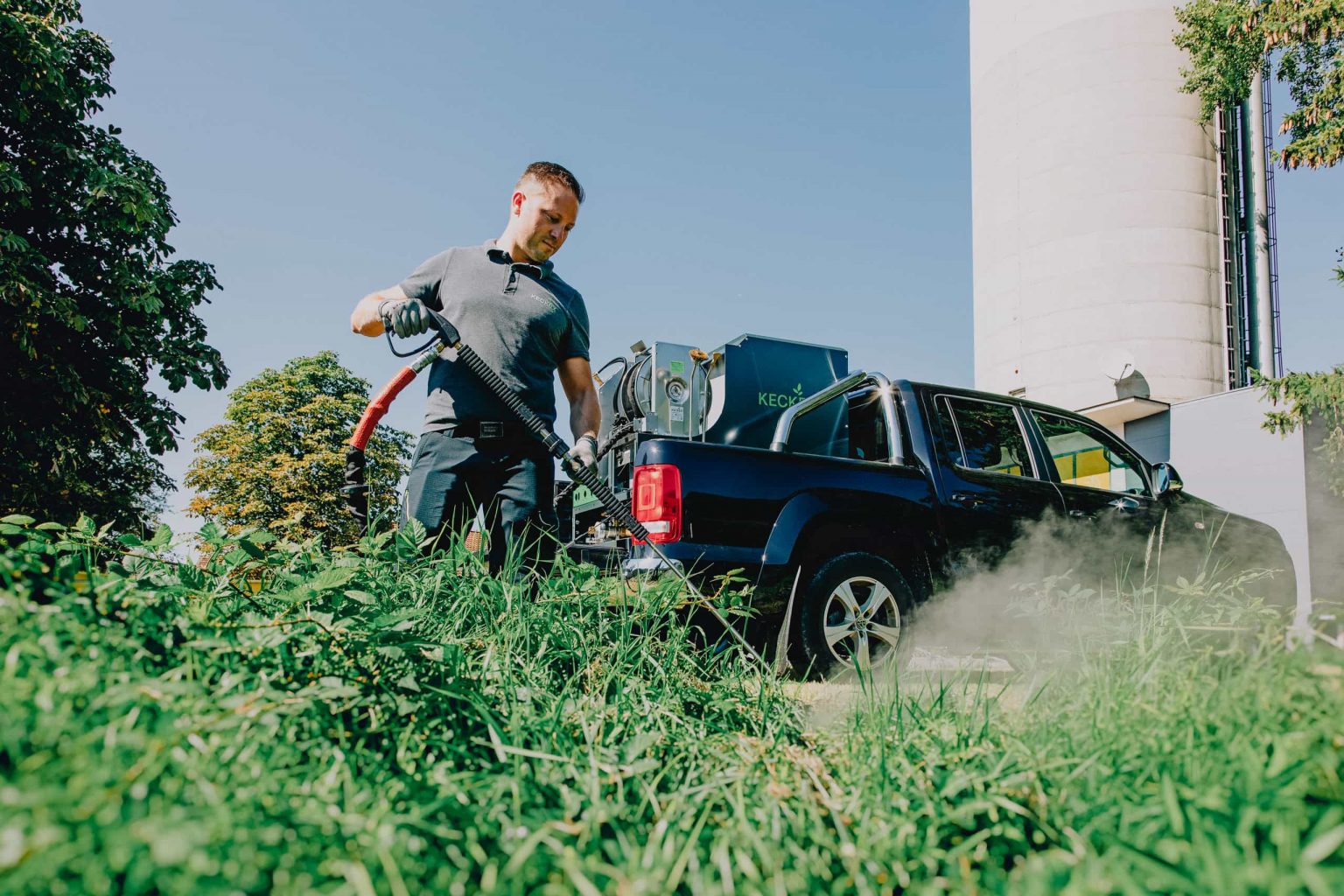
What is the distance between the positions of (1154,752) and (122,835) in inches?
62.2

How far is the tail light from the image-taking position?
3951 millimetres

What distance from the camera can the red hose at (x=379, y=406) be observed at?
3689 mm

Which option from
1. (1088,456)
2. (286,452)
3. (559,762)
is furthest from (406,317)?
(286,452)

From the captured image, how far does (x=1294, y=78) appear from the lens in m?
21.4

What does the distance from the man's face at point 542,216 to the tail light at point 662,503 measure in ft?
3.82

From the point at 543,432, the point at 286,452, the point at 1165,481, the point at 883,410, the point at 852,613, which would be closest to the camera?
the point at 543,432

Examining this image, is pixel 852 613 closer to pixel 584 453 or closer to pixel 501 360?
pixel 584 453

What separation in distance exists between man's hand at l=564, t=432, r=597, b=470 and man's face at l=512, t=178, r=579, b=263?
2.88ft

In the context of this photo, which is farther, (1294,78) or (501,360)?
(1294,78)

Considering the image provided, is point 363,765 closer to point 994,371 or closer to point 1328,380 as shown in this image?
point 1328,380

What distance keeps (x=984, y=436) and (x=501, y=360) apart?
3.16 meters

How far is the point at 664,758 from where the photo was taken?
1.79m

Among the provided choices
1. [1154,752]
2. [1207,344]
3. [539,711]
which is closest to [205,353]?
[539,711]

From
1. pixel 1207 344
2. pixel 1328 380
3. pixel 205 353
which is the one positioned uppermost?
pixel 1207 344
